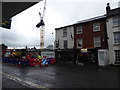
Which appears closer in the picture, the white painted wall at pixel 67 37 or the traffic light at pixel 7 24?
the traffic light at pixel 7 24

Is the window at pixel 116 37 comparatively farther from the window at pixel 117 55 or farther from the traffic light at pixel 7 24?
the traffic light at pixel 7 24

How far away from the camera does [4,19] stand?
4.90 m

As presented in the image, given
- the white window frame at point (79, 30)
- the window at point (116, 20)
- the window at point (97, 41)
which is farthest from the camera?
the white window frame at point (79, 30)


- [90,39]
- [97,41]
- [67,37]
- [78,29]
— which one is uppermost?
[78,29]

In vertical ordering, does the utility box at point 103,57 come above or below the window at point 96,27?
below

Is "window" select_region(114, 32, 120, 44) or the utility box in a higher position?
"window" select_region(114, 32, 120, 44)

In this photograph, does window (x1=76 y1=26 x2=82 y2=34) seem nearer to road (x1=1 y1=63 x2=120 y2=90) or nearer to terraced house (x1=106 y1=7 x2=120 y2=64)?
terraced house (x1=106 y1=7 x2=120 y2=64)

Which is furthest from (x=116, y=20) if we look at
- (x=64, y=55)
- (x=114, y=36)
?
(x=64, y=55)

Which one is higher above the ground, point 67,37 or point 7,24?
point 67,37

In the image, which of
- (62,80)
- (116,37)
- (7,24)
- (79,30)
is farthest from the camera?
(79,30)

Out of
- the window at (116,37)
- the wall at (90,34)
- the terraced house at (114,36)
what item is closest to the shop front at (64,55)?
the wall at (90,34)

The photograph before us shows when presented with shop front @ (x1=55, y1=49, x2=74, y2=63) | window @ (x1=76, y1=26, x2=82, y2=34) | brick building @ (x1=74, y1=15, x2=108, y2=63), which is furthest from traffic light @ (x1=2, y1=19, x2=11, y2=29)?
window @ (x1=76, y1=26, x2=82, y2=34)

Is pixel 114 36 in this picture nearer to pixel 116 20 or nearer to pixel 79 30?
pixel 116 20

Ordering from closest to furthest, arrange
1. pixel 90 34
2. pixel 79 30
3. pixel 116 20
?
pixel 116 20, pixel 90 34, pixel 79 30
